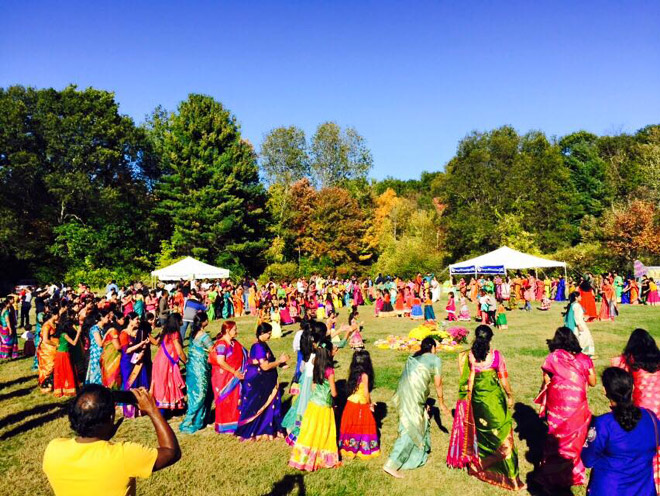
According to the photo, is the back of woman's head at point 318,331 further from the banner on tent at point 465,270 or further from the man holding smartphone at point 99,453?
the banner on tent at point 465,270

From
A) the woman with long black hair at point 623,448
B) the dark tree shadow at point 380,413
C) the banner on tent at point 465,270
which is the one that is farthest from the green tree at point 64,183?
the woman with long black hair at point 623,448

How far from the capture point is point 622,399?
3.25 m

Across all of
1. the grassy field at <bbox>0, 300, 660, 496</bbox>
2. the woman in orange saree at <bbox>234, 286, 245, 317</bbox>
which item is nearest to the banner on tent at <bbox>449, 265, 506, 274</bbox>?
the woman in orange saree at <bbox>234, 286, 245, 317</bbox>

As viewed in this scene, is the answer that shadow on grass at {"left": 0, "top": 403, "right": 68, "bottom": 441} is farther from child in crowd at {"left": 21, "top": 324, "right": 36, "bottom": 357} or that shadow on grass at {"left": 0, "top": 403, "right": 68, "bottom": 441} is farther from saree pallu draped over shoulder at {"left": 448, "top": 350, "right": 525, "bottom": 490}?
saree pallu draped over shoulder at {"left": 448, "top": 350, "right": 525, "bottom": 490}

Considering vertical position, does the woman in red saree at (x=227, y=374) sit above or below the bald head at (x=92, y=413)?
below

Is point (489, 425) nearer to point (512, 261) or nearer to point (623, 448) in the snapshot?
point (623, 448)

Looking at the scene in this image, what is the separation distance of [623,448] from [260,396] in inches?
172

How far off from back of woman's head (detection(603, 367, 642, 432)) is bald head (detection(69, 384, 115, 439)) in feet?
10.9

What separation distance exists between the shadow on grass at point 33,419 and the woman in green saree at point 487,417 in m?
6.76

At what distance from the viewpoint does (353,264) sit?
134ft

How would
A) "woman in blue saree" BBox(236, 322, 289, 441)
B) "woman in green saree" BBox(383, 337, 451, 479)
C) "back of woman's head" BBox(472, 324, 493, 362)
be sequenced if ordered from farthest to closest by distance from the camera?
Result: 1. "woman in blue saree" BBox(236, 322, 289, 441)
2. "woman in green saree" BBox(383, 337, 451, 479)
3. "back of woman's head" BBox(472, 324, 493, 362)

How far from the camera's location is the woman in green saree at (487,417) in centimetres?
495

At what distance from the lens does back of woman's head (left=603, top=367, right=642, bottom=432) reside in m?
3.20

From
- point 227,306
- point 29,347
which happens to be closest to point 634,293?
point 227,306
